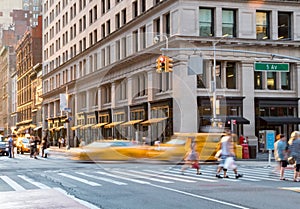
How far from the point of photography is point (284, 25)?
44625 millimetres

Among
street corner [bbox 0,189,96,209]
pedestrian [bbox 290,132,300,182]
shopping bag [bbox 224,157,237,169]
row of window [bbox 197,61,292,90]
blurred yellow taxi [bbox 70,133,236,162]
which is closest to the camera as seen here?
street corner [bbox 0,189,96,209]

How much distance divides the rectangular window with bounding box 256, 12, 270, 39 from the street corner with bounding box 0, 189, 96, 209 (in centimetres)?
3221

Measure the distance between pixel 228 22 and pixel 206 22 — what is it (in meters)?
2.04

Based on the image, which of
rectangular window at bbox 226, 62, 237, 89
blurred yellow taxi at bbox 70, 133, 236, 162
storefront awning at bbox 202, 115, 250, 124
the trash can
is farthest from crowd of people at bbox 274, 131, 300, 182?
rectangular window at bbox 226, 62, 237, 89

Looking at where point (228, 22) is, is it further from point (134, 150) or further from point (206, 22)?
point (134, 150)

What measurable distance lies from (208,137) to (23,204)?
18.1 metres

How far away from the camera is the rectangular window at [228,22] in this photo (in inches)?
1689

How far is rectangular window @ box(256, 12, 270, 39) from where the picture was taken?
43.7 metres

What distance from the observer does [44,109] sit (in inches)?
3477

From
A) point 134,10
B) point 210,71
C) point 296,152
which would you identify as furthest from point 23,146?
point 296,152

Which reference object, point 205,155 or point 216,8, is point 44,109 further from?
point 205,155

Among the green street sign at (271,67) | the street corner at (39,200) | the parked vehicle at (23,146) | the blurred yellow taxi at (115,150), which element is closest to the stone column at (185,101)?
the green street sign at (271,67)

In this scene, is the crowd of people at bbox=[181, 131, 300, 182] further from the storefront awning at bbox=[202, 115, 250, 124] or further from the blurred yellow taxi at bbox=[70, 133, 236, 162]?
the storefront awning at bbox=[202, 115, 250, 124]

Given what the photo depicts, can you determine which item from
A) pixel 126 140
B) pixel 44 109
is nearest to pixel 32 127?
pixel 44 109
